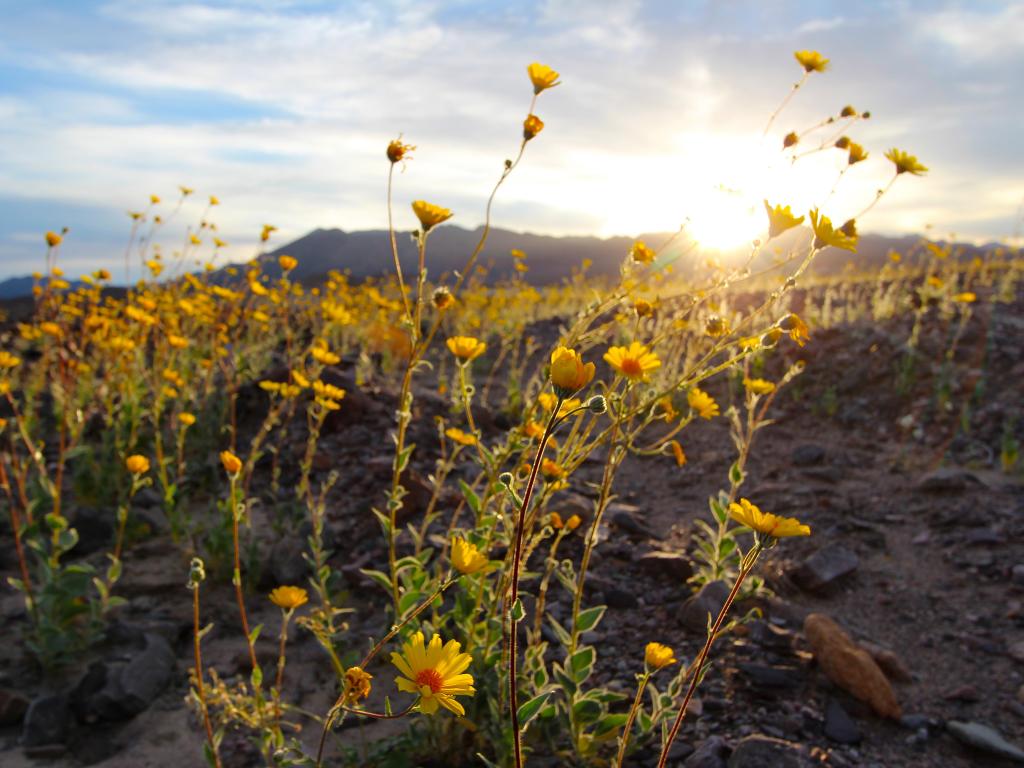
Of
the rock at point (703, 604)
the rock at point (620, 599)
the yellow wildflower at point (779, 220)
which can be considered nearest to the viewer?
the yellow wildflower at point (779, 220)

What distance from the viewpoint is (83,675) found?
2.73 meters

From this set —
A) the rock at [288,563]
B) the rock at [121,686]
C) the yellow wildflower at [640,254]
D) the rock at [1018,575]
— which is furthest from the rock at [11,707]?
the rock at [1018,575]

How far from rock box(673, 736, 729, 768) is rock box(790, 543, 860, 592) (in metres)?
1.33

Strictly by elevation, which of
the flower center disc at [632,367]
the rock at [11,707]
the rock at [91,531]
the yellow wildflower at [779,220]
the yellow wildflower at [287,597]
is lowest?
the rock at [11,707]

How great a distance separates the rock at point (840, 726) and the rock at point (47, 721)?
257 centimetres

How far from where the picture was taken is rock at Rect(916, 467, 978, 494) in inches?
160

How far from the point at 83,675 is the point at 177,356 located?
14.8 ft

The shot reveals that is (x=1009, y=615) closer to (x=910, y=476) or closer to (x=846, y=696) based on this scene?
(x=846, y=696)

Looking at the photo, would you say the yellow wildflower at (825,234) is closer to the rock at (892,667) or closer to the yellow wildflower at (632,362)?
the yellow wildflower at (632,362)

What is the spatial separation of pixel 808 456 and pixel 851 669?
8.80 feet

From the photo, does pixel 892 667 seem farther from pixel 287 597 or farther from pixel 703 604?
pixel 287 597

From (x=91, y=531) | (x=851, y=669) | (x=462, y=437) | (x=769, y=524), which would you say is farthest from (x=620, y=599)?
(x=91, y=531)

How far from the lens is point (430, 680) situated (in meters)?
1.25

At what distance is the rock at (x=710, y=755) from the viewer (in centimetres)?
190
